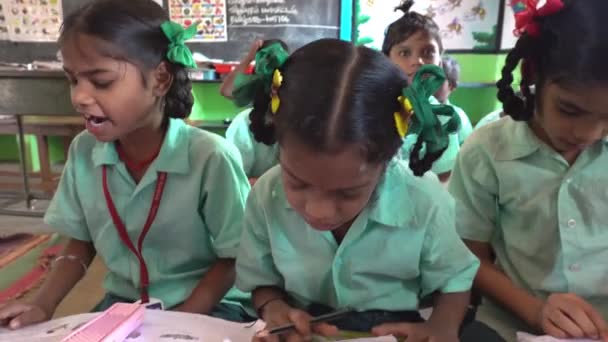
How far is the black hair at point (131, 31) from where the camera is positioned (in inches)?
38.4

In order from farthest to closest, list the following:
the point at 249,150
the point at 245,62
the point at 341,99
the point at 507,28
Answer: the point at 507,28 < the point at 249,150 < the point at 245,62 < the point at 341,99

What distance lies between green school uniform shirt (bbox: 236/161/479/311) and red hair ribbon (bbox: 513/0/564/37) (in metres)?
0.32

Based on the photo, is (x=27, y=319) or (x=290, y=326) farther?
(x=27, y=319)

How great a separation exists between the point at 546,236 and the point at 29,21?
13.8ft

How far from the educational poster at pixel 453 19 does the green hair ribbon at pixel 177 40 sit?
104 inches

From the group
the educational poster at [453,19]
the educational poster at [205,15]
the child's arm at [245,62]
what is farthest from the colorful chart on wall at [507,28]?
the child's arm at [245,62]

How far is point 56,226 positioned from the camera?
112 cm

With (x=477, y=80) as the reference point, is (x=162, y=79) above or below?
above

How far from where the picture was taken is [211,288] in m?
1.06

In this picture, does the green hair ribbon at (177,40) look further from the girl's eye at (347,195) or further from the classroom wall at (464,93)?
the classroom wall at (464,93)

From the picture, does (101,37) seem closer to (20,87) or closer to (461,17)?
(20,87)

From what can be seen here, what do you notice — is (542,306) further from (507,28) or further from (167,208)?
(507,28)

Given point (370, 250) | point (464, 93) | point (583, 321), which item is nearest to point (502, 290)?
point (583, 321)

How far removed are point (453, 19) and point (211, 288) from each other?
10.4 ft
